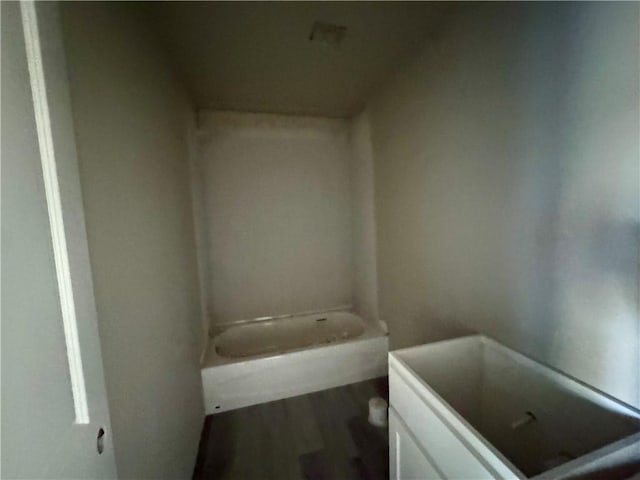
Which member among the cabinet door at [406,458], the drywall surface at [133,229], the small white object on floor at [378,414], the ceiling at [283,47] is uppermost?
the ceiling at [283,47]

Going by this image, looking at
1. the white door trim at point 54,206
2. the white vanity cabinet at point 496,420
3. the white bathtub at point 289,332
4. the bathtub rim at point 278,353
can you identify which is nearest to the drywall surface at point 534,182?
the white vanity cabinet at point 496,420

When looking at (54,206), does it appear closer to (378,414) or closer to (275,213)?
(378,414)

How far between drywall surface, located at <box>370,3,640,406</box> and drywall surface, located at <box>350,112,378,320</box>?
0.76m

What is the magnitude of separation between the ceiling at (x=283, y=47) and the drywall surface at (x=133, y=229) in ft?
0.85

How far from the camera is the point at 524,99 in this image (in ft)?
3.62

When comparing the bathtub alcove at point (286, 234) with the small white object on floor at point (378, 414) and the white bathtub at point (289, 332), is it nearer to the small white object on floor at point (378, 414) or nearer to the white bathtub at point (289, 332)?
the white bathtub at point (289, 332)

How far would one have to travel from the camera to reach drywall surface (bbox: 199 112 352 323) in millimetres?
2754

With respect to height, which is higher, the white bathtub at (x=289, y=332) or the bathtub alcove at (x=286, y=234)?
the bathtub alcove at (x=286, y=234)

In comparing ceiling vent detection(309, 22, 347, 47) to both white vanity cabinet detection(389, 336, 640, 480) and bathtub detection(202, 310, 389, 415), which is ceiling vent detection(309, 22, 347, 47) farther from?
bathtub detection(202, 310, 389, 415)

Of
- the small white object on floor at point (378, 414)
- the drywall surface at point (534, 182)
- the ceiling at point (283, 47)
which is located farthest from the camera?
the small white object on floor at point (378, 414)

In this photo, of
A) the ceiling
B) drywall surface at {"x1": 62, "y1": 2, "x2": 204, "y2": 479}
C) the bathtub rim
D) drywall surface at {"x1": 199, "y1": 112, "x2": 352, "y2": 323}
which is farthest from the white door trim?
drywall surface at {"x1": 199, "y1": 112, "x2": 352, "y2": 323}

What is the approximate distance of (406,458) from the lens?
1.00 metres

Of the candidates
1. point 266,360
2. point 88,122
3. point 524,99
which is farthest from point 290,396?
point 524,99

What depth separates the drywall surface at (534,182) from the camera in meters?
0.84
